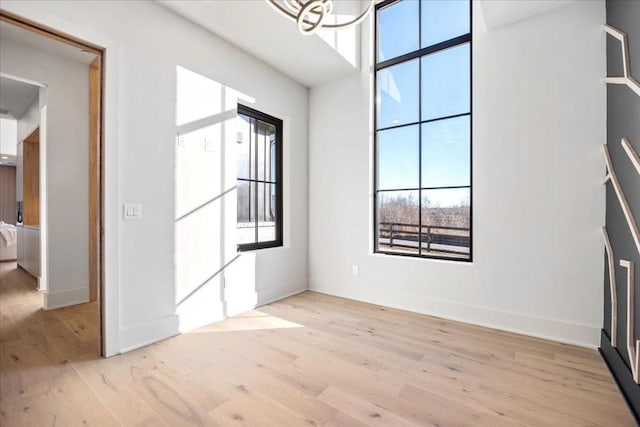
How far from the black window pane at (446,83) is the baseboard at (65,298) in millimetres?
4476

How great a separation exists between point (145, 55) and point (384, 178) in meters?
2.61

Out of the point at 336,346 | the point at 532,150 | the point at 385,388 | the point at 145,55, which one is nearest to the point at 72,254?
the point at 145,55

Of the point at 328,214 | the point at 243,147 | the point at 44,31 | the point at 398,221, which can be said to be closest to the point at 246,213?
the point at 243,147

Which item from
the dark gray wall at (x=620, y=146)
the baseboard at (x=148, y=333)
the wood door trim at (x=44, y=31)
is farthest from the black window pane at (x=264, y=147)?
the dark gray wall at (x=620, y=146)

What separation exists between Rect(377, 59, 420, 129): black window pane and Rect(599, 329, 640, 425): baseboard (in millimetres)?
2496

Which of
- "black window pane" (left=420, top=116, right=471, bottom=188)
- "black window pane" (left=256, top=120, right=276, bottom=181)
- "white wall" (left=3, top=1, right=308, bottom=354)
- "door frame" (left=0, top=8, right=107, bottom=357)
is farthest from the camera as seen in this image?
"black window pane" (left=256, top=120, right=276, bottom=181)

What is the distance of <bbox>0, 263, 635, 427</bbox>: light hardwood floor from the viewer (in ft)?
4.83

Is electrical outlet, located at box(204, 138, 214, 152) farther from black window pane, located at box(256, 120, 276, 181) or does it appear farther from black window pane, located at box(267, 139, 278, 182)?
black window pane, located at box(267, 139, 278, 182)

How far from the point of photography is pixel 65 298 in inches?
128

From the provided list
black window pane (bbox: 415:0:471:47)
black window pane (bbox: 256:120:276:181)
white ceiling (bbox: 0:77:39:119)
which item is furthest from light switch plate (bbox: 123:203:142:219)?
black window pane (bbox: 415:0:471:47)

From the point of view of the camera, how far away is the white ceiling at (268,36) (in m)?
2.39

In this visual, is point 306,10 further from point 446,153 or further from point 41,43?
point 41,43

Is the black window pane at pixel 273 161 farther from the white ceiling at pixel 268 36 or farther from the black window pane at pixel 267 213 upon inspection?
the white ceiling at pixel 268 36

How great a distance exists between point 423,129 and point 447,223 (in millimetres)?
1058
